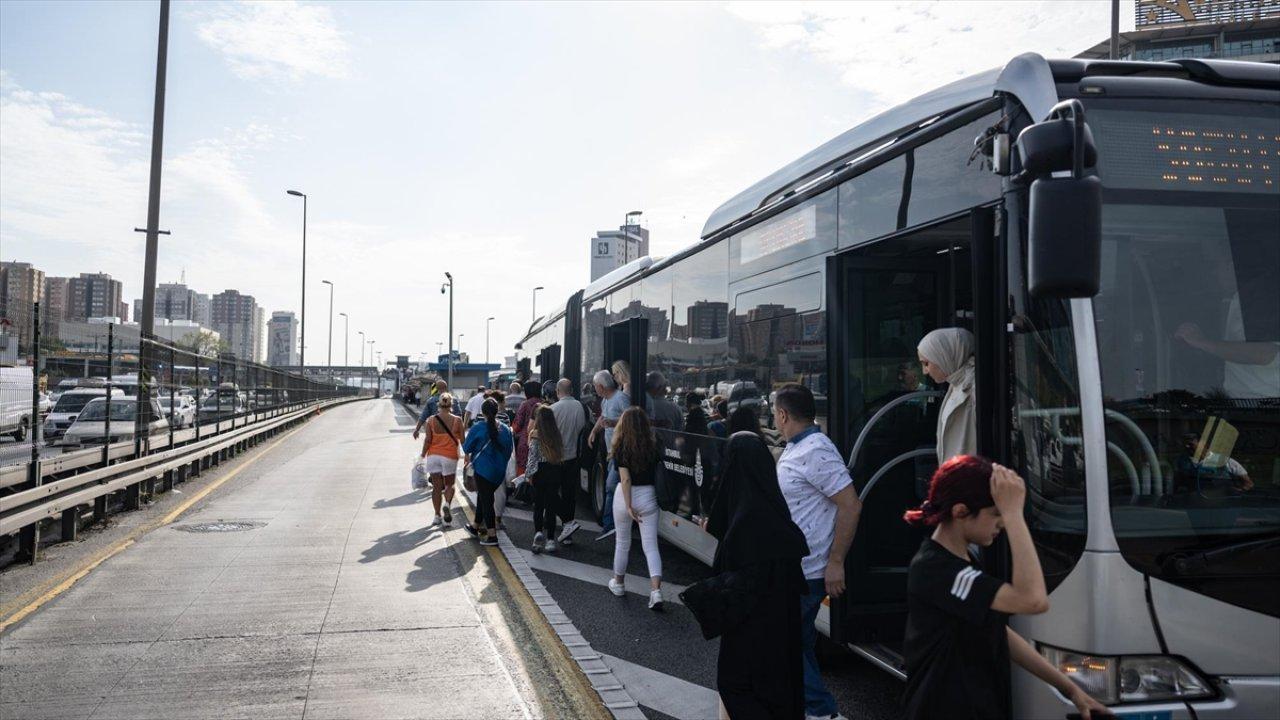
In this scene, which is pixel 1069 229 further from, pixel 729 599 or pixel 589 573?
pixel 589 573

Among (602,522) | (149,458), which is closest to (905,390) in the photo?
(602,522)

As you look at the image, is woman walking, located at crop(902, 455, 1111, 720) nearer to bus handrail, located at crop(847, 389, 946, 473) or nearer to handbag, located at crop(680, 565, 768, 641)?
handbag, located at crop(680, 565, 768, 641)

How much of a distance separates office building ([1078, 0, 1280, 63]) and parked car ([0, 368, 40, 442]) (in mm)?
71476

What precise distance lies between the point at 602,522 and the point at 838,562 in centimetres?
650

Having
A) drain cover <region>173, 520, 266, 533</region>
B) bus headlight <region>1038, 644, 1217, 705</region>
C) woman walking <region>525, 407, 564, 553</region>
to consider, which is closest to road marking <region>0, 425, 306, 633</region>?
drain cover <region>173, 520, 266, 533</region>

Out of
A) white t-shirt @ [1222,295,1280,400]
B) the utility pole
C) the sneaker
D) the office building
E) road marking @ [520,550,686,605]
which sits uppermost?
the office building

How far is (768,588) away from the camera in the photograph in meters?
4.15

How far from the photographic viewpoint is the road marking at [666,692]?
5.41 meters

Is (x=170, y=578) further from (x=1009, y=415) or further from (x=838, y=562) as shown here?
(x=1009, y=415)

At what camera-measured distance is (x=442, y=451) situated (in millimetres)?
12344

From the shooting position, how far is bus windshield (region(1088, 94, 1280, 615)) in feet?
11.6

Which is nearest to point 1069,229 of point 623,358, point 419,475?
point 623,358

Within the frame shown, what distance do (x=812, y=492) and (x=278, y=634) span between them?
13.6ft

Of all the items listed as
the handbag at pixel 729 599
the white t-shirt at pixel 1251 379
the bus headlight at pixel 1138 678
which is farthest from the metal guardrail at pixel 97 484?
the white t-shirt at pixel 1251 379
